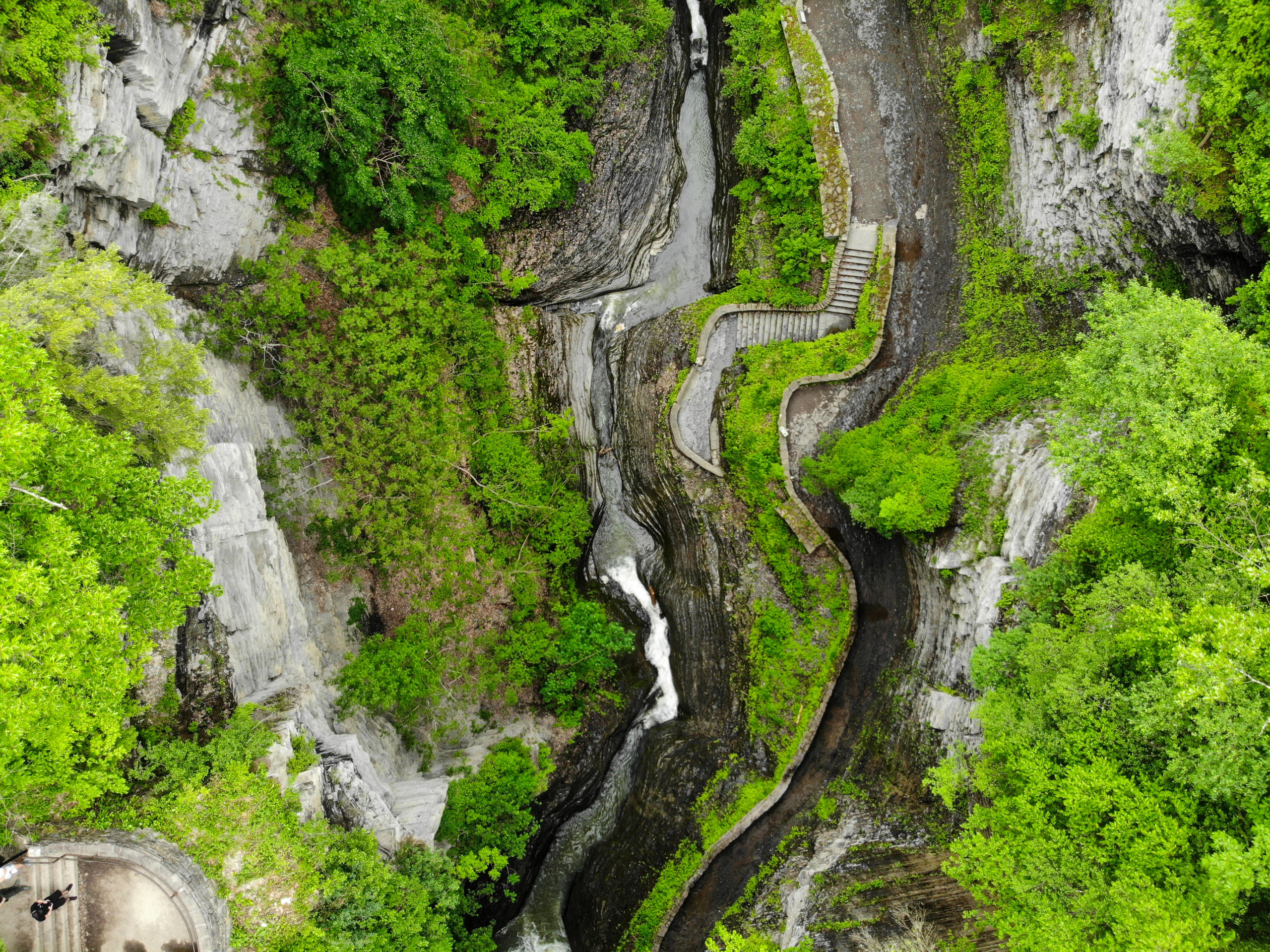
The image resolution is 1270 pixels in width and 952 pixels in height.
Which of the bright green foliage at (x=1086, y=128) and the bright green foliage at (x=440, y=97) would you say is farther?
the bright green foliage at (x=440, y=97)

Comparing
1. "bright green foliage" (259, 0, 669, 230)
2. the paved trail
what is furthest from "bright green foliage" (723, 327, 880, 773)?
"bright green foliage" (259, 0, 669, 230)

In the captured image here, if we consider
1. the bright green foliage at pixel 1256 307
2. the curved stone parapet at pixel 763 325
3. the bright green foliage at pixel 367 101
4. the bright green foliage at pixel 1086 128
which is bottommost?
the bright green foliage at pixel 1256 307

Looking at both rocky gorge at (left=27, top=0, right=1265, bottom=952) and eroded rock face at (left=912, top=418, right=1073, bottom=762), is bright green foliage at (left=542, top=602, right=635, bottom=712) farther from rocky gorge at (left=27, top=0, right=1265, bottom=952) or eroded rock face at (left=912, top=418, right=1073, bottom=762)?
eroded rock face at (left=912, top=418, right=1073, bottom=762)

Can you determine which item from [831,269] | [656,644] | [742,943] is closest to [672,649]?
[656,644]

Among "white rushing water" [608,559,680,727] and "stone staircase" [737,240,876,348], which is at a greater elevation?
"stone staircase" [737,240,876,348]

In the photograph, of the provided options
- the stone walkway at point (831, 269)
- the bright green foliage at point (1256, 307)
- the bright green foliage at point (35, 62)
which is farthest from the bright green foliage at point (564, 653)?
the bright green foliage at point (1256, 307)

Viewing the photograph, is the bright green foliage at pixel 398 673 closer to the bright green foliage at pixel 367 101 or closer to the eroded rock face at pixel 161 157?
the eroded rock face at pixel 161 157
